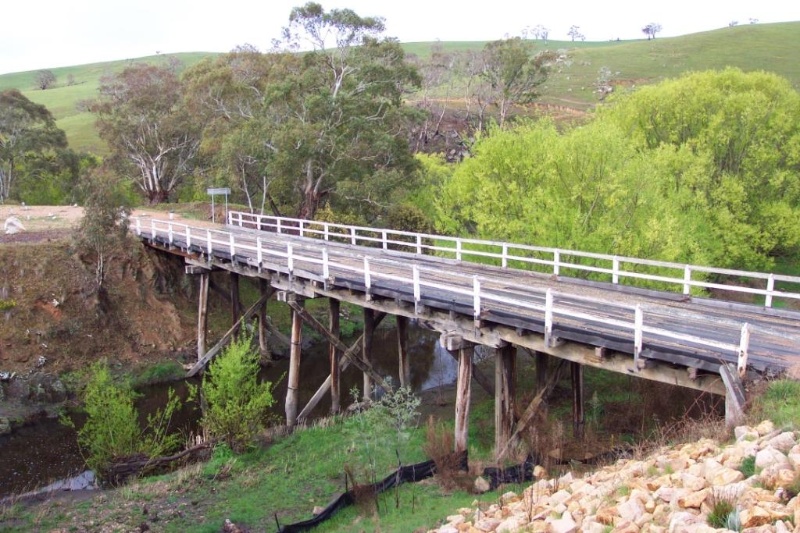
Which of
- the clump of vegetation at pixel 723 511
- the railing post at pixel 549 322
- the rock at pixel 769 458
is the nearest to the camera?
the clump of vegetation at pixel 723 511

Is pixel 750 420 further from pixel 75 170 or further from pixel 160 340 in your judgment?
pixel 75 170

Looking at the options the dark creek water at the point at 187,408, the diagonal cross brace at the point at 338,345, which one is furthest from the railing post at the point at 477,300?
the dark creek water at the point at 187,408

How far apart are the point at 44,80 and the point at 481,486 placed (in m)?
148

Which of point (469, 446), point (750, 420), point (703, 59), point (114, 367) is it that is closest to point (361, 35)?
point (114, 367)

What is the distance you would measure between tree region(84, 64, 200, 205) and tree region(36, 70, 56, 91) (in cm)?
10247

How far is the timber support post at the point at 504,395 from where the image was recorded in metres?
13.3

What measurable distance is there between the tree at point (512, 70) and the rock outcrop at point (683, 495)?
50.0 metres

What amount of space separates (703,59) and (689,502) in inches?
4119

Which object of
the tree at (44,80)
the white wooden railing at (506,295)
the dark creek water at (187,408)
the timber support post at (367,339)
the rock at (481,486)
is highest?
the tree at (44,80)

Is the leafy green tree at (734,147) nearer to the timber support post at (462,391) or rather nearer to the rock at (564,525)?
the timber support post at (462,391)

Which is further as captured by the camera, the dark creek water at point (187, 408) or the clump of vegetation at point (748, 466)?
the dark creek water at point (187, 408)

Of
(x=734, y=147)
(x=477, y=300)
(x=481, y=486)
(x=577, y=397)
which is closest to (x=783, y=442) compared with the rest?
(x=481, y=486)

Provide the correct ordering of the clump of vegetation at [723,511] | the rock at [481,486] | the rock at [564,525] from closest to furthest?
the clump of vegetation at [723,511]
the rock at [564,525]
the rock at [481,486]

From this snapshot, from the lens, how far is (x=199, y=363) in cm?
2395
